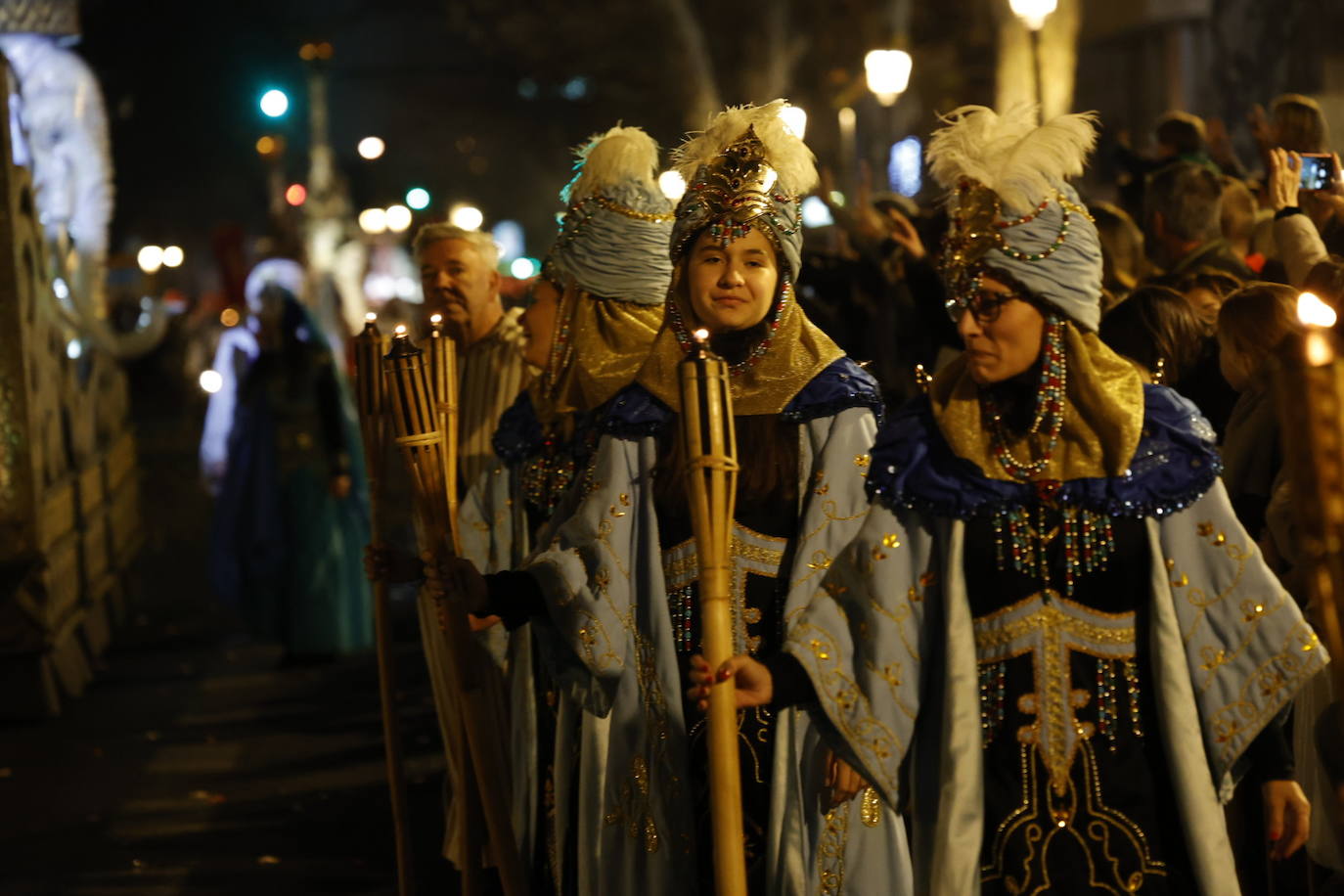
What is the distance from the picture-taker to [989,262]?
3883 millimetres

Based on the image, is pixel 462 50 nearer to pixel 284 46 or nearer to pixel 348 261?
pixel 284 46

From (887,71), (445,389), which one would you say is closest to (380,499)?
(445,389)

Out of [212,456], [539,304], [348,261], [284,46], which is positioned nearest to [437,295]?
[539,304]

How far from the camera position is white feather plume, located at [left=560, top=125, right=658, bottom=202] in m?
5.91

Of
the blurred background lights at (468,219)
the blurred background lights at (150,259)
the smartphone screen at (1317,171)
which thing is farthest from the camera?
the blurred background lights at (150,259)

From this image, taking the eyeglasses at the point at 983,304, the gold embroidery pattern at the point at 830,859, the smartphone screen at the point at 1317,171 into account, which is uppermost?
the smartphone screen at the point at 1317,171

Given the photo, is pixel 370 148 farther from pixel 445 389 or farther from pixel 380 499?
pixel 445 389

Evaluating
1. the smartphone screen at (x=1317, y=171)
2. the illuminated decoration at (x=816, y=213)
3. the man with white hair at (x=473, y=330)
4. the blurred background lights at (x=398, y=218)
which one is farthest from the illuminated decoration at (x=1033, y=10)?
the blurred background lights at (x=398, y=218)

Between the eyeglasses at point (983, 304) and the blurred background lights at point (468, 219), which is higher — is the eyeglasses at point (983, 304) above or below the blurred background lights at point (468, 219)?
below

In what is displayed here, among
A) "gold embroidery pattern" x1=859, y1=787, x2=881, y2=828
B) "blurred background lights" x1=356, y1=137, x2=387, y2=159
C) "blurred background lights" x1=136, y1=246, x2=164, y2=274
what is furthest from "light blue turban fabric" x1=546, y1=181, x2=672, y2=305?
"blurred background lights" x1=356, y1=137, x2=387, y2=159

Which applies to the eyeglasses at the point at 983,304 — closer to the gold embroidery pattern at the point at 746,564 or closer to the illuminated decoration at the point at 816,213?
the gold embroidery pattern at the point at 746,564

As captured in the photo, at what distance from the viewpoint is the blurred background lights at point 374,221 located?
4316 cm

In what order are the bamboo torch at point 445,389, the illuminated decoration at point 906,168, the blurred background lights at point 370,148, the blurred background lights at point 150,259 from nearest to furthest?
1. the bamboo torch at point 445,389
2. the illuminated decoration at point 906,168
3. the blurred background lights at point 150,259
4. the blurred background lights at point 370,148

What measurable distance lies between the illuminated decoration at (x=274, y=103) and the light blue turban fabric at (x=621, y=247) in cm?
1954
